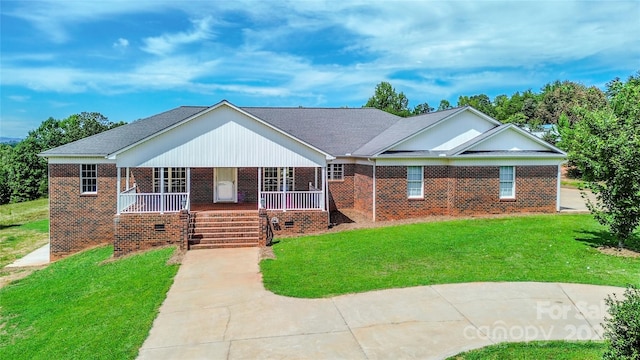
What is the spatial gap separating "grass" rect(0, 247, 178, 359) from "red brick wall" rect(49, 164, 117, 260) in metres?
3.21

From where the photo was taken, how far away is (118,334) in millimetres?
8430

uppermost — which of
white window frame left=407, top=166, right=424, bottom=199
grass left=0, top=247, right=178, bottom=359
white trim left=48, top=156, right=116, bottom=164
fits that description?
white trim left=48, top=156, right=116, bottom=164

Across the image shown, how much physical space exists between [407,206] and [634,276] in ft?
34.2

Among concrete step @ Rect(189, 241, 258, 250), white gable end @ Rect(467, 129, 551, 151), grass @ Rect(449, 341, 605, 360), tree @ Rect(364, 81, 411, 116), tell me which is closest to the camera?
grass @ Rect(449, 341, 605, 360)

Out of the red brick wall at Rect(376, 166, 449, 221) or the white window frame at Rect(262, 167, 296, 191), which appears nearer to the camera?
the red brick wall at Rect(376, 166, 449, 221)

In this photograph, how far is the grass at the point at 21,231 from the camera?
22.2 meters

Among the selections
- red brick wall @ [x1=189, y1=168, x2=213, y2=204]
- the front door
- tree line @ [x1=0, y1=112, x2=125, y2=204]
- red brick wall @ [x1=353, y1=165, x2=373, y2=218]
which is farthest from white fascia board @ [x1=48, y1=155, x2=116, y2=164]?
tree line @ [x1=0, y1=112, x2=125, y2=204]

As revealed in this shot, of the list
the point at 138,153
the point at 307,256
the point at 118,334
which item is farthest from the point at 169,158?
the point at 118,334

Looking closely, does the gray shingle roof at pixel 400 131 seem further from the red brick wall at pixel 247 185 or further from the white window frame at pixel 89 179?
the white window frame at pixel 89 179

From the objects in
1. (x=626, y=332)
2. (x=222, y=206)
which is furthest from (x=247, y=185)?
(x=626, y=332)

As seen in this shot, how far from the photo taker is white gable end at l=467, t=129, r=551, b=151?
812 inches

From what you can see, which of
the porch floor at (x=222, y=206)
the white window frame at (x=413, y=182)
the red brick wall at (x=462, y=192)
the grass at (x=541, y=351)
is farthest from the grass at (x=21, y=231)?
the grass at (x=541, y=351)

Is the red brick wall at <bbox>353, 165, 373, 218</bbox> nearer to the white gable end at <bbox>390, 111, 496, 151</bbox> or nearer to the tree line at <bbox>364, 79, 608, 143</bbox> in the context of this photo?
the white gable end at <bbox>390, 111, 496, 151</bbox>

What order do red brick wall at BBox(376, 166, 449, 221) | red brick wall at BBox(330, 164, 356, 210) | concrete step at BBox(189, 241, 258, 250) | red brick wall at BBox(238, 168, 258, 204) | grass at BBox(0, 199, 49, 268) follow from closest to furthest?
concrete step at BBox(189, 241, 258, 250) → red brick wall at BBox(376, 166, 449, 221) → red brick wall at BBox(238, 168, 258, 204) → grass at BBox(0, 199, 49, 268) → red brick wall at BBox(330, 164, 356, 210)
